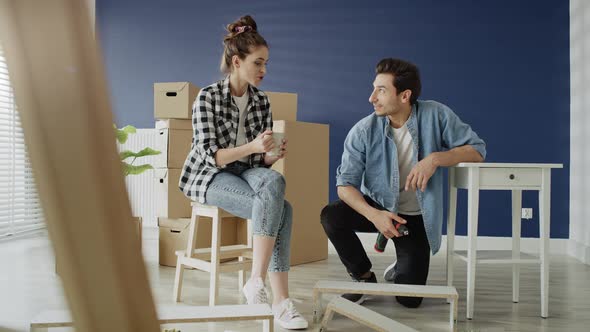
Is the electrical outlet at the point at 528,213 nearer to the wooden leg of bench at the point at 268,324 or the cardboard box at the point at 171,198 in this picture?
the cardboard box at the point at 171,198

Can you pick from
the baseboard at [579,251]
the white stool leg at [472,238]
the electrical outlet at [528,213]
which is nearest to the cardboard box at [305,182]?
the white stool leg at [472,238]

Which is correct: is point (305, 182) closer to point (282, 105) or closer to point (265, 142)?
point (282, 105)

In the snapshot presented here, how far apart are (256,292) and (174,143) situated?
1517mm

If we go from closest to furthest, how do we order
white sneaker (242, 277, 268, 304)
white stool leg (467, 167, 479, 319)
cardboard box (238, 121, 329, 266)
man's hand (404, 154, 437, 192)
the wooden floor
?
white sneaker (242, 277, 268, 304), the wooden floor, white stool leg (467, 167, 479, 319), man's hand (404, 154, 437, 192), cardboard box (238, 121, 329, 266)

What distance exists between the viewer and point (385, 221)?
7.26 ft

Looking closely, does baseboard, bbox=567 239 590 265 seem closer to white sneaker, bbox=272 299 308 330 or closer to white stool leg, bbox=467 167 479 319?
white stool leg, bbox=467 167 479 319

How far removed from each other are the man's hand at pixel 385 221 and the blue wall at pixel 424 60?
6.04 feet

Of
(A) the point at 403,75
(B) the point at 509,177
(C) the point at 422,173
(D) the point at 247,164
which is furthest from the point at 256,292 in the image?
(A) the point at 403,75

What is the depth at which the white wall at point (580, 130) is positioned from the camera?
3.58 metres

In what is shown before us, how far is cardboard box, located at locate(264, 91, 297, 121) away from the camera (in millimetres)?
3350

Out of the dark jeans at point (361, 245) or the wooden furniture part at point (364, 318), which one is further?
the dark jeans at point (361, 245)

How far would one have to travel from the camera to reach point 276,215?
186cm

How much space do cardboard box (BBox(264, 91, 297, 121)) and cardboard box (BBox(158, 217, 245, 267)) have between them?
719 mm

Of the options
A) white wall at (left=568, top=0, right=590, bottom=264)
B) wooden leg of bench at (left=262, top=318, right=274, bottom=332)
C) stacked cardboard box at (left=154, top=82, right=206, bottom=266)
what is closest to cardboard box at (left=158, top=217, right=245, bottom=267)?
stacked cardboard box at (left=154, top=82, right=206, bottom=266)
